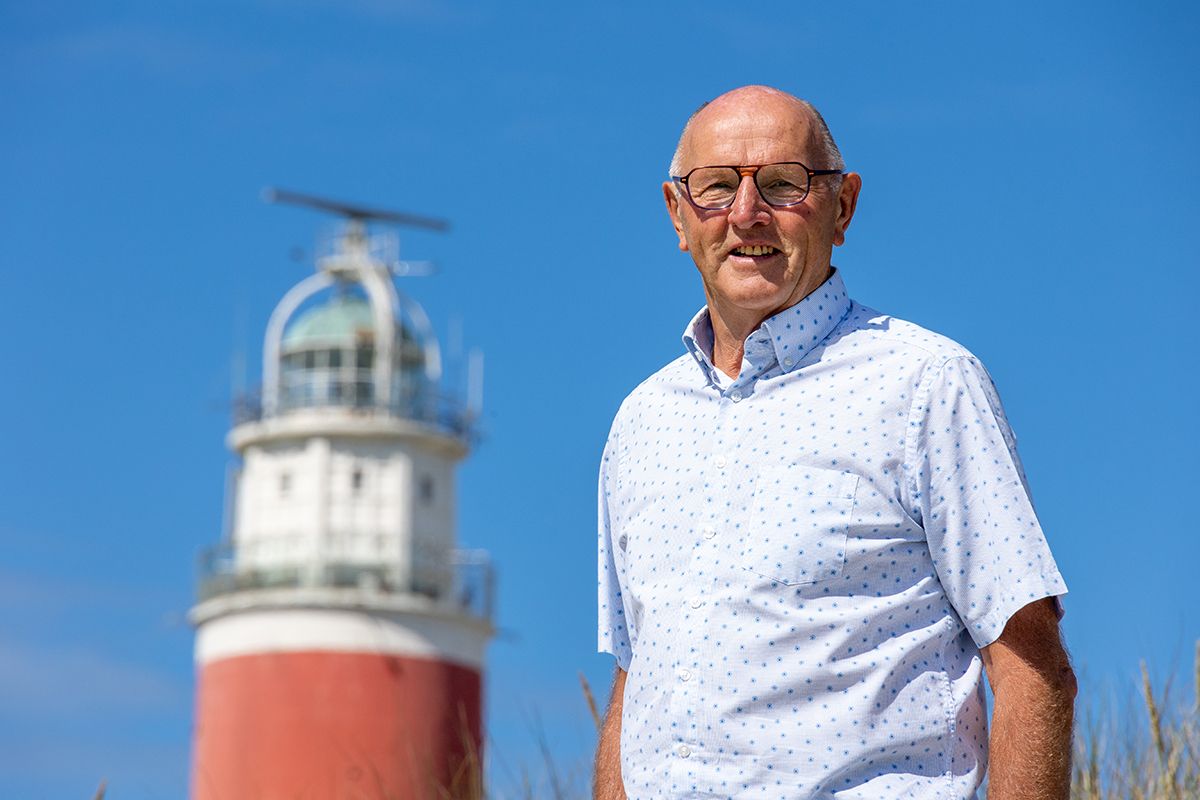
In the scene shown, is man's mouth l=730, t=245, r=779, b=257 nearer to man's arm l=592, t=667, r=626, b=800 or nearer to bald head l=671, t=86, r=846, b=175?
bald head l=671, t=86, r=846, b=175

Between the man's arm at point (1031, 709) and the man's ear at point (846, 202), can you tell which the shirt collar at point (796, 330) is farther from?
the man's arm at point (1031, 709)

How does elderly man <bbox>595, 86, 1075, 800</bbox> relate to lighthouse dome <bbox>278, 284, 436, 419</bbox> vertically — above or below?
below

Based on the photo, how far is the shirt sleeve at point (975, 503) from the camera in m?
2.30

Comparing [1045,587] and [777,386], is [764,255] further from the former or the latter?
[1045,587]

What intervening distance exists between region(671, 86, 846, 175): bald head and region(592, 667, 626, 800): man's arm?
76 cm

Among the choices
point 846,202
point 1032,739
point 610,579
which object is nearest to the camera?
point 1032,739

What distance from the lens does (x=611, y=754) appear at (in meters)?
2.72

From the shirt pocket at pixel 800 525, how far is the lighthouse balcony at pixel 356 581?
20.7 m

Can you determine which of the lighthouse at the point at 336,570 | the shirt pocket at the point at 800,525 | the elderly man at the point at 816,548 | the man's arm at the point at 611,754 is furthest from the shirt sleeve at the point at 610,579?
the lighthouse at the point at 336,570

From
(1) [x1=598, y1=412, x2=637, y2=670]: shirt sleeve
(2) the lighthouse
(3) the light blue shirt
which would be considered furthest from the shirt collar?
(2) the lighthouse

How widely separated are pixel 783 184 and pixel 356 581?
832 inches

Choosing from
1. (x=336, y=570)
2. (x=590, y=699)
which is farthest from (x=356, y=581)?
(x=590, y=699)

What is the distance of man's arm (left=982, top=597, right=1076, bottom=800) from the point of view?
7.45 ft

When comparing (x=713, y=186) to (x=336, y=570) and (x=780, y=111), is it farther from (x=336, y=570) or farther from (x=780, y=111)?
(x=336, y=570)
